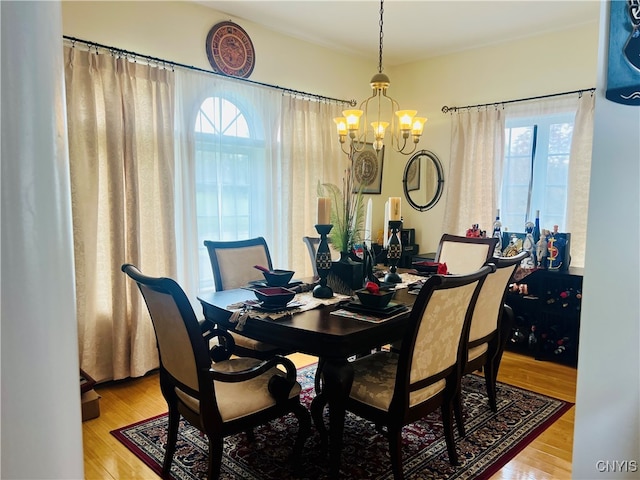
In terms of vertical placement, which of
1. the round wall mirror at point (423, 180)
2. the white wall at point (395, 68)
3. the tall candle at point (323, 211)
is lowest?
the tall candle at point (323, 211)

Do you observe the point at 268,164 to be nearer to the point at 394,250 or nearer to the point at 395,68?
the point at 394,250

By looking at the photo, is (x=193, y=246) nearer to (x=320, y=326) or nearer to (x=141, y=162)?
(x=141, y=162)

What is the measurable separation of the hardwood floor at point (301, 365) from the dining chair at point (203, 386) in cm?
31

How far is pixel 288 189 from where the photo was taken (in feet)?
13.9

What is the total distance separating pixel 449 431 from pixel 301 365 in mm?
1570

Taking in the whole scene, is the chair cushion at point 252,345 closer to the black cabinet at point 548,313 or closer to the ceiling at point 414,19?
the black cabinet at point 548,313

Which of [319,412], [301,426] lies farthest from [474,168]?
[301,426]

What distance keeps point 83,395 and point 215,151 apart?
2006 mm

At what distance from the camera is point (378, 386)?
82.7 inches

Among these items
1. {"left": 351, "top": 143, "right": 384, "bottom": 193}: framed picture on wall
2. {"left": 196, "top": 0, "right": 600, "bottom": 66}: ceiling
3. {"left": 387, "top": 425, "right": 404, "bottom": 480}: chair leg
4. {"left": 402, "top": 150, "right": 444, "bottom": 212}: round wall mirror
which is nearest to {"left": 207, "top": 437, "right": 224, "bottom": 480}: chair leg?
{"left": 387, "top": 425, "right": 404, "bottom": 480}: chair leg

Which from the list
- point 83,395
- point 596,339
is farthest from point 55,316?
point 83,395

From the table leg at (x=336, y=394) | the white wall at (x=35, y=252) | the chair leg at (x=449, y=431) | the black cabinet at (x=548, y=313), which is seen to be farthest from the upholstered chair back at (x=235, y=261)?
the black cabinet at (x=548, y=313)

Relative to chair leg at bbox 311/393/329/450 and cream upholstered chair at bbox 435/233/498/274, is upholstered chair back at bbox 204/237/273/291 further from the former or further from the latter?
cream upholstered chair at bbox 435/233/498/274

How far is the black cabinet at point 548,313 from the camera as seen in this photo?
11.9 ft
